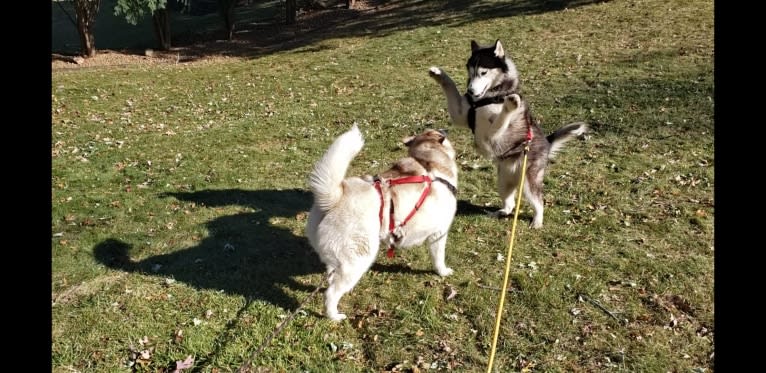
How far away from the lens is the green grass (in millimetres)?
4652

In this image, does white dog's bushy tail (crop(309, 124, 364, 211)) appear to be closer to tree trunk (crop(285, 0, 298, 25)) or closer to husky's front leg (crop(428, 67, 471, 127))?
husky's front leg (crop(428, 67, 471, 127))

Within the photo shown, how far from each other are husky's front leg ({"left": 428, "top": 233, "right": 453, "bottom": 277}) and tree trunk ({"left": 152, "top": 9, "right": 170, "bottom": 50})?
23562mm

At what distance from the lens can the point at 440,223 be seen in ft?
17.3

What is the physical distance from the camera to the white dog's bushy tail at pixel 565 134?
6579 millimetres

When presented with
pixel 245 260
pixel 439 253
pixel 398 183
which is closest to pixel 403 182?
pixel 398 183

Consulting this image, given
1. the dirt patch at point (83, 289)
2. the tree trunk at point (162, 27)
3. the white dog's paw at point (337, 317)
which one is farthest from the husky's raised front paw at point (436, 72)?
the tree trunk at point (162, 27)

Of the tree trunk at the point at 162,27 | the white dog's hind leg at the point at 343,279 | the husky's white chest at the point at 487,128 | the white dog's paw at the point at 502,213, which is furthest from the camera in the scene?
the tree trunk at the point at 162,27

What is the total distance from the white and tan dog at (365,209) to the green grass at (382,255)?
752 millimetres

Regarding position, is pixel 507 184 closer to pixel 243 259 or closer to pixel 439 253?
pixel 439 253

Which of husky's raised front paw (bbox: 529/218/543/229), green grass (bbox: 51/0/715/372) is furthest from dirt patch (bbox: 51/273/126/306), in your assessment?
husky's raised front paw (bbox: 529/218/543/229)

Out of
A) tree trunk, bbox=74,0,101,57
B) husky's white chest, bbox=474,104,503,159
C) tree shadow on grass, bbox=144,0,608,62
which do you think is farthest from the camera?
tree shadow on grass, bbox=144,0,608,62

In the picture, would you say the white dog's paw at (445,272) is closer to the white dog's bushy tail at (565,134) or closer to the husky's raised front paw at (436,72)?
the white dog's bushy tail at (565,134)

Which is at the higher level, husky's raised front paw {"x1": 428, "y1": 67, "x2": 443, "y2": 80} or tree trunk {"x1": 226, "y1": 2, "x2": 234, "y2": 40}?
tree trunk {"x1": 226, "y1": 2, "x2": 234, "y2": 40}
